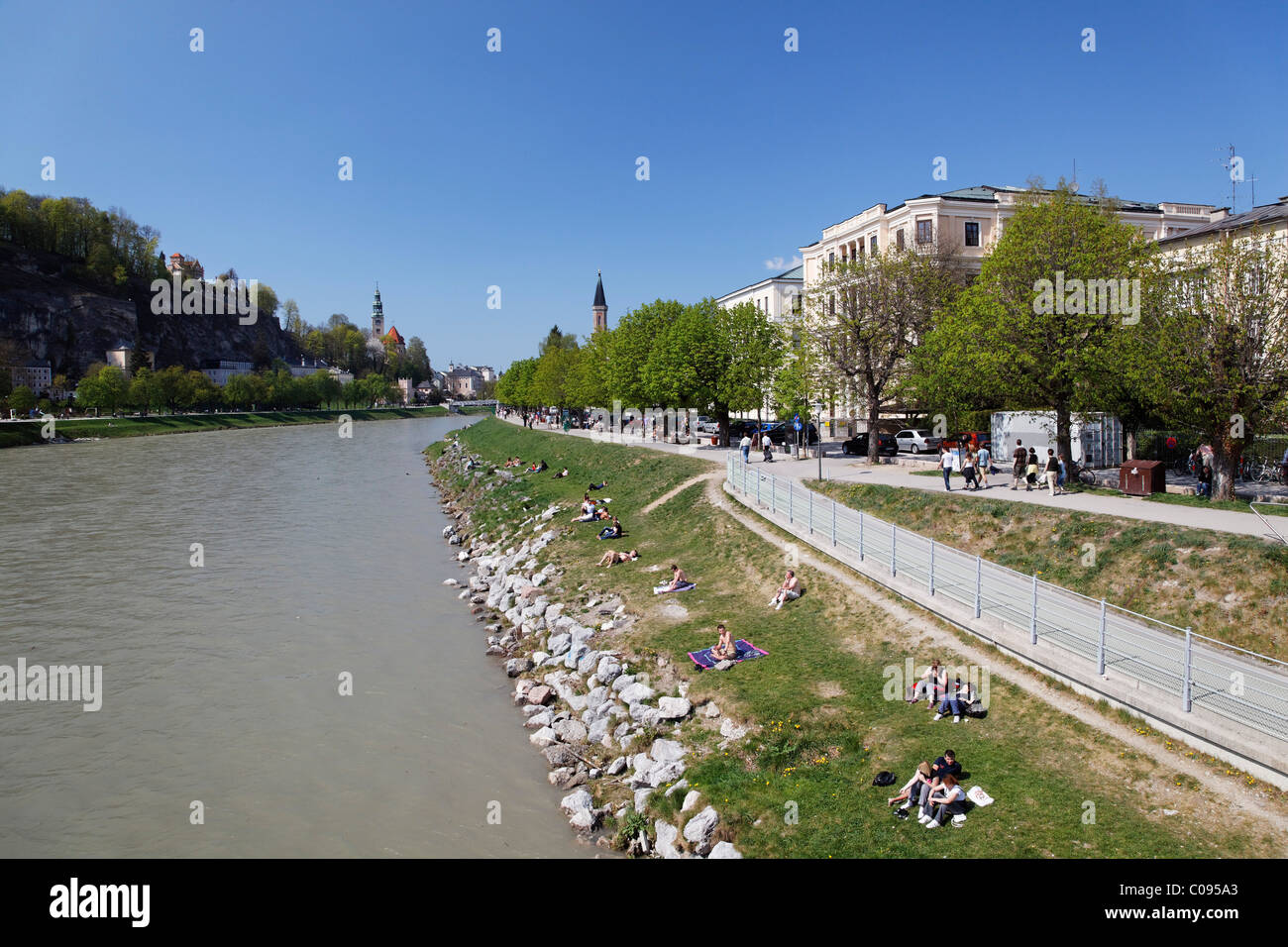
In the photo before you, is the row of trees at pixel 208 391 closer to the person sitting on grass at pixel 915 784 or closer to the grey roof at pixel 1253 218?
the person sitting on grass at pixel 915 784

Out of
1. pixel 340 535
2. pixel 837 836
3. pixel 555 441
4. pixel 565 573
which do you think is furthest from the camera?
pixel 555 441

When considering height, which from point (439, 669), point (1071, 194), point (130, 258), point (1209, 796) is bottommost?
point (439, 669)

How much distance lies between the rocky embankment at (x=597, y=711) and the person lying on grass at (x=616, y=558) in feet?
5.77

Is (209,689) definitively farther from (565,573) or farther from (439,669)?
(565,573)

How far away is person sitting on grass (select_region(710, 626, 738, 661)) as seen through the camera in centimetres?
1585

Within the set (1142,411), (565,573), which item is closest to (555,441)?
(565,573)

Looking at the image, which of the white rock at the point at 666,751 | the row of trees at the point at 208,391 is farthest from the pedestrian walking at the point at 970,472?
the row of trees at the point at 208,391

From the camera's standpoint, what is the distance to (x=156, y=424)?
4464 inches

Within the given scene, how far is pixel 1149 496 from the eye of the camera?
22.1 m
